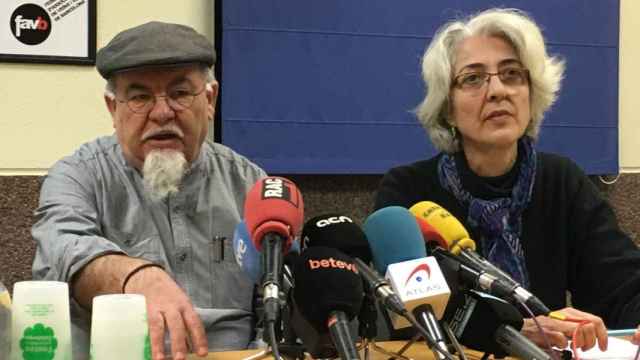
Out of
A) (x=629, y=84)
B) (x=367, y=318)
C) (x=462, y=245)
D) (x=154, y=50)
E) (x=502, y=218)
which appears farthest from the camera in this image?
(x=629, y=84)

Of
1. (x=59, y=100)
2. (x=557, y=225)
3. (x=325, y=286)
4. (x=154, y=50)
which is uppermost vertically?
(x=154, y=50)

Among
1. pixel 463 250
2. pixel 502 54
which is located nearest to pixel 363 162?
pixel 502 54

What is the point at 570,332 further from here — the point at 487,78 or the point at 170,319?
the point at 487,78

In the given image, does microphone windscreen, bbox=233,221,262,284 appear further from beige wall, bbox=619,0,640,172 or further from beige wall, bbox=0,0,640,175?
Answer: beige wall, bbox=619,0,640,172

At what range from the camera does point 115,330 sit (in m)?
0.97

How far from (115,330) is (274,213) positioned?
0.73 feet

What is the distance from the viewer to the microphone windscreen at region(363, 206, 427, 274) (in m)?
1.04

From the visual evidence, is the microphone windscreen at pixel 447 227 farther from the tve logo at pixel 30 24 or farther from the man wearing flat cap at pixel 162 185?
the tve logo at pixel 30 24

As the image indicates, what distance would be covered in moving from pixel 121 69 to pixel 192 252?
1.23 feet

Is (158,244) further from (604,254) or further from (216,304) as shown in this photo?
(604,254)

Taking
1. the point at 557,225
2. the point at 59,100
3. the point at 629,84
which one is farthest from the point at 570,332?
the point at 629,84

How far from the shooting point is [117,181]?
64.9 inches

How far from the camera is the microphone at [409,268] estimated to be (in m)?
0.93

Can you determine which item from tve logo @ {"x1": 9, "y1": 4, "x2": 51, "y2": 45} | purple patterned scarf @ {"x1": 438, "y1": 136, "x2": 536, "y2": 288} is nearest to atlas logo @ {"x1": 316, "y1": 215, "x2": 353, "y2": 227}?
purple patterned scarf @ {"x1": 438, "y1": 136, "x2": 536, "y2": 288}
